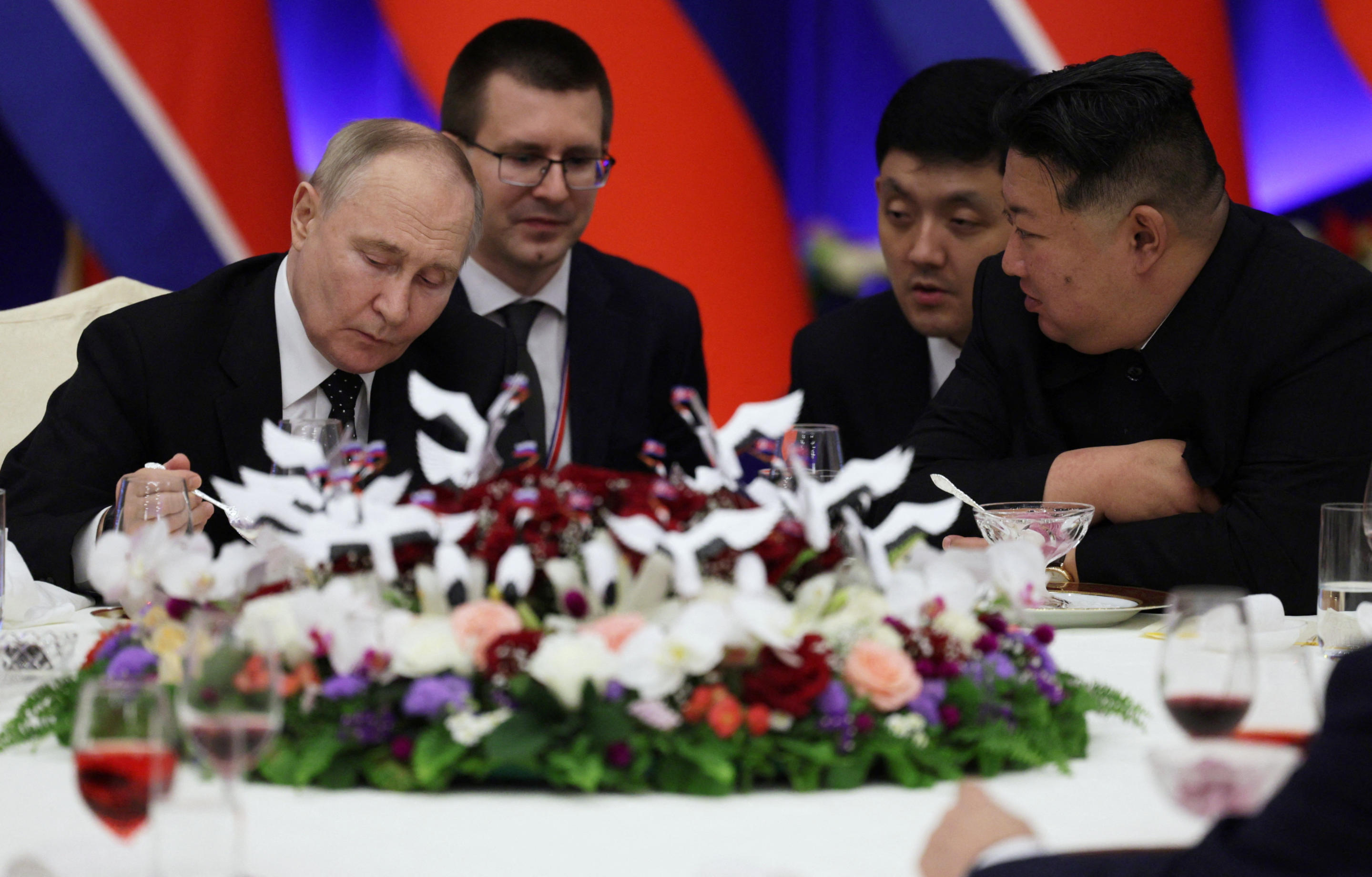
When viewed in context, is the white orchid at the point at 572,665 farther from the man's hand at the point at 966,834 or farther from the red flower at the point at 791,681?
the man's hand at the point at 966,834

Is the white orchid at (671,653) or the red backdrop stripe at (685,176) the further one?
the red backdrop stripe at (685,176)

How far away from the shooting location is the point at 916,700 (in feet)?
3.49

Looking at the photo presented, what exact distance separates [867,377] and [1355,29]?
68.8 inches

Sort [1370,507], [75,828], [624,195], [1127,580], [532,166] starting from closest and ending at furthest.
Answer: [75,828], [1370,507], [1127,580], [532,166], [624,195]

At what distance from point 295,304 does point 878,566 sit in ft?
5.44

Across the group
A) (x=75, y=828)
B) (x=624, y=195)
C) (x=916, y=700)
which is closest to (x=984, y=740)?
(x=916, y=700)

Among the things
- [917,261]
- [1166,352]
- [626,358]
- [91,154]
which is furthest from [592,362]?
[91,154]

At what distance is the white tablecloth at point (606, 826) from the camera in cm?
90

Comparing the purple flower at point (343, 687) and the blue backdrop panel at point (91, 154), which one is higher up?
the blue backdrop panel at point (91, 154)

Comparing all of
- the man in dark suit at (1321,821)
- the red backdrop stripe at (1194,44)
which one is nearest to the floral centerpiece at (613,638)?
the man in dark suit at (1321,821)

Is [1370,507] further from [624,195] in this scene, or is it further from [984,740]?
[624,195]

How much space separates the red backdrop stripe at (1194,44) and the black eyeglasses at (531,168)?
155 cm

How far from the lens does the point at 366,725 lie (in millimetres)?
1021

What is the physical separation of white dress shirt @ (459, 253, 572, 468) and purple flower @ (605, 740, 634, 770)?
2212 millimetres
